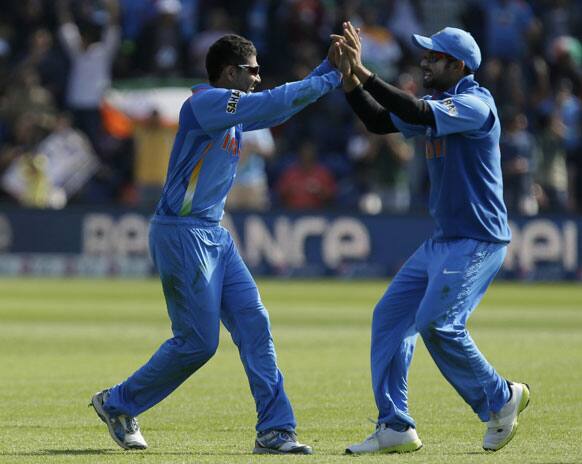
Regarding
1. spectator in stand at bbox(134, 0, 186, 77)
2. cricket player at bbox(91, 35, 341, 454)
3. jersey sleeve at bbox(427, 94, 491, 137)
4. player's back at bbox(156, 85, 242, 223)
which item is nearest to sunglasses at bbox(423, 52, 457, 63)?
jersey sleeve at bbox(427, 94, 491, 137)

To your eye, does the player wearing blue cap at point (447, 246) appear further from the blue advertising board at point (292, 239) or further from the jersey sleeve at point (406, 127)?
the blue advertising board at point (292, 239)

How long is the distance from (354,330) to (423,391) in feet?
18.8

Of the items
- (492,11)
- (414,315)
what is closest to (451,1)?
(492,11)

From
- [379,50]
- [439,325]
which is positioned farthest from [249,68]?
[379,50]

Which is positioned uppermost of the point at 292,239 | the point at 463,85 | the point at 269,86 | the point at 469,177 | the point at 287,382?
the point at 463,85

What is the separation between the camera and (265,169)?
88.5ft

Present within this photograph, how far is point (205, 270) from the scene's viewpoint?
8508 millimetres

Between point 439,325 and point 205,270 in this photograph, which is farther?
point 205,270

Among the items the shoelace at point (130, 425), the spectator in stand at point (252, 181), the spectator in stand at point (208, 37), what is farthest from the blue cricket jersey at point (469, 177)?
the spectator in stand at point (208, 37)

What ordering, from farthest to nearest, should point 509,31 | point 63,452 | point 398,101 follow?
point 509,31 < point 63,452 < point 398,101

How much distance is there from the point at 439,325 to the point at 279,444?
1.10 meters

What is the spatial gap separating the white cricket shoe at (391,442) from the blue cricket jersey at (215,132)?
151cm

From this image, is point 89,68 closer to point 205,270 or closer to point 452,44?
point 205,270

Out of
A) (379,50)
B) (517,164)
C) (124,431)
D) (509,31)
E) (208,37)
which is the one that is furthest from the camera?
(509,31)
